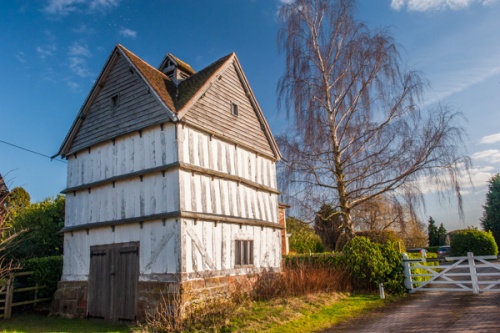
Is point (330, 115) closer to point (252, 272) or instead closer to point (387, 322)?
point (252, 272)

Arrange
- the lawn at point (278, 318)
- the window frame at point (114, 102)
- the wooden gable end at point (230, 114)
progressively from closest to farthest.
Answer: the lawn at point (278, 318) < the wooden gable end at point (230, 114) < the window frame at point (114, 102)

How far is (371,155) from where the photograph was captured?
1609cm

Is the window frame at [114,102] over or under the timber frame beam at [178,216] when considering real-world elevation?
over

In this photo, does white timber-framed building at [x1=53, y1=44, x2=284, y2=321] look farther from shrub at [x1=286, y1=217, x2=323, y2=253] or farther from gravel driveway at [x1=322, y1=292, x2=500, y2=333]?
shrub at [x1=286, y1=217, x2=323, y2=253]

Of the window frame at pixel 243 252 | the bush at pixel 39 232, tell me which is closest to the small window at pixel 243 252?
the window frame at pixel 243 252

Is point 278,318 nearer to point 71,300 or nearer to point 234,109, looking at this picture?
point 71,300

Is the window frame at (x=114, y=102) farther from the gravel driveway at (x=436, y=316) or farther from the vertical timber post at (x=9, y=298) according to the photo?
the gravel driveway at (x=436, y=316)

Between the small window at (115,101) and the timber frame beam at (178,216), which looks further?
the small window at (115,101)

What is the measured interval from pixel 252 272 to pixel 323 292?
270 centimetres

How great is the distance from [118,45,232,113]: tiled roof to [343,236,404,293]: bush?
841 centimetres

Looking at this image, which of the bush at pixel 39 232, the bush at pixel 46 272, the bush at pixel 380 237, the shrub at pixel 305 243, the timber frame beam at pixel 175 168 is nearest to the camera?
the timber frame beam at pixel 175 168

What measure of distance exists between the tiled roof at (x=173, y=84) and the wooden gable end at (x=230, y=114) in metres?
0.36

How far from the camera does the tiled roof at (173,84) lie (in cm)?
1224

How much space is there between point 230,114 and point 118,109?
171 inches
